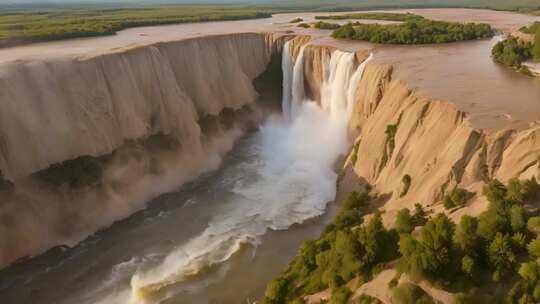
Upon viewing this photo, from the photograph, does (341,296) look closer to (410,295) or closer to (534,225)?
(410,295)

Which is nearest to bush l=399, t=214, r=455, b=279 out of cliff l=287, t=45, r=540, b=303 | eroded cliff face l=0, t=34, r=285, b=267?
cliff l=287, t=45, r=540, b=303

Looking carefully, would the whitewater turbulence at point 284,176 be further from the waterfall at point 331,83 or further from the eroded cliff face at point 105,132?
the eroded cliff face at point 105,132

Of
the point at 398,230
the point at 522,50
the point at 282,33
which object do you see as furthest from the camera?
the point at 282,33

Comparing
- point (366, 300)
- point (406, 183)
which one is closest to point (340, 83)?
point (406, 183)

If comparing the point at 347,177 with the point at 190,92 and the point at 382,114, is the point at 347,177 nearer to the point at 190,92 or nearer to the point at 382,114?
the point at 382,114

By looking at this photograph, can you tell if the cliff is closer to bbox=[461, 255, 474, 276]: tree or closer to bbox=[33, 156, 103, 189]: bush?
bbox=[461, 255, 474, 276]: tree

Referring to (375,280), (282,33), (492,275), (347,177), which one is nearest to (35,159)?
(347,177)

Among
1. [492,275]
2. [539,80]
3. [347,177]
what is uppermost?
[539,80]
